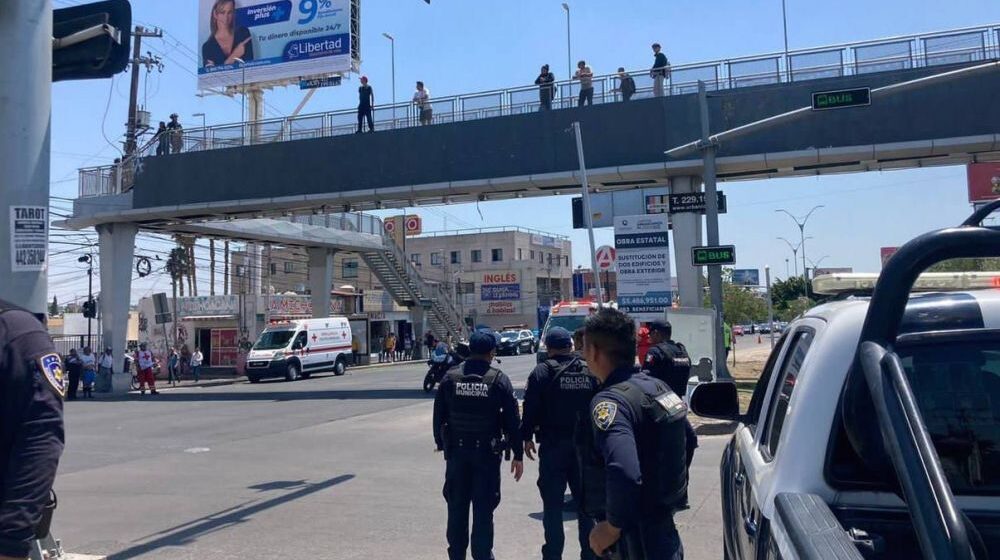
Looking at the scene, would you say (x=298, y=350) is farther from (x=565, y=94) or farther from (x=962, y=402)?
(x=962, y=402)

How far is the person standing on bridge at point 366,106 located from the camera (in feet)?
85.1

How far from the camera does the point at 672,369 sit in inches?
351

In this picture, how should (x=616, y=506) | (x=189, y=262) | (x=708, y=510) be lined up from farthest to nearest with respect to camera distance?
(x=189, y=262) < (x=708, y=510) < (x=616, y=506)

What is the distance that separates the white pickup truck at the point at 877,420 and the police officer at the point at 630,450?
43 centimetres

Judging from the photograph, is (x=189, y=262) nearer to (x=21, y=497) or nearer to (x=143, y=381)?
(x=143, y=381)

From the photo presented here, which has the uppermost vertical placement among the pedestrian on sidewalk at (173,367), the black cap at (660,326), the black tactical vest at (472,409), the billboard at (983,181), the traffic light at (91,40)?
the billboard at (983,181)

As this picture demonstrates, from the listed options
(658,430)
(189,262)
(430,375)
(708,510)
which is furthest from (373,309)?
(658,430)

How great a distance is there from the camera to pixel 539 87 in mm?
23562

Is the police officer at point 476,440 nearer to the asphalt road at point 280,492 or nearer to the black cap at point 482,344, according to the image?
the black cap at point 482,344

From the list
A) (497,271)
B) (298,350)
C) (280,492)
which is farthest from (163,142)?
(497,271)

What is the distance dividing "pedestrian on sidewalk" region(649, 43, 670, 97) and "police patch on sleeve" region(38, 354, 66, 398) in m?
20.8

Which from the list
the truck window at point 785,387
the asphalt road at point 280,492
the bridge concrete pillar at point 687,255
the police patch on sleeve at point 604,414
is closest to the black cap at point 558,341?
the asphalt road at point 280,492

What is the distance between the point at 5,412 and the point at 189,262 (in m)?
58.2

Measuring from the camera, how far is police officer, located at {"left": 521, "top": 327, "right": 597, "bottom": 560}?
6.16 metres
